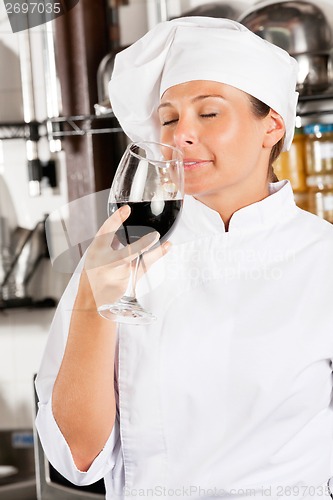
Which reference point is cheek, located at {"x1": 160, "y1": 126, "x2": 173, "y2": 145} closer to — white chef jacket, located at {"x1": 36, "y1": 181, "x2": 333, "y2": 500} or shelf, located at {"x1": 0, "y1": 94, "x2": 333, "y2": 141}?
white chef jacket, located at {"x1": 36, "y1": 181, "x2": 333, "y2": 500}

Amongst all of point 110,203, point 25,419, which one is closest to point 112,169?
point 25,419

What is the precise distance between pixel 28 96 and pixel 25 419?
2.46 feet

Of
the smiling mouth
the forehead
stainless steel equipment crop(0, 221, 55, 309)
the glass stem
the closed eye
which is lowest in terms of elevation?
stainless steel equipment crop(0, 221, 55, 309)

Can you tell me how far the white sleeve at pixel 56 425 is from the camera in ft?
2.01

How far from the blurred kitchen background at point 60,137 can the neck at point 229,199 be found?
74cm

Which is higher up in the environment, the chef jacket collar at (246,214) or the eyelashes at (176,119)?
the eyelashes at (176,119)

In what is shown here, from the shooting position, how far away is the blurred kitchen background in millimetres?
1409

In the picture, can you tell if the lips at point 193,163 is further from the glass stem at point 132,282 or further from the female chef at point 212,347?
the glass stem at point 132,282

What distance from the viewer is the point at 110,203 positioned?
49 centimetres

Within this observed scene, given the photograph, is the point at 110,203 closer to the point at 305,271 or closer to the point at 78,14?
the point at 305,271

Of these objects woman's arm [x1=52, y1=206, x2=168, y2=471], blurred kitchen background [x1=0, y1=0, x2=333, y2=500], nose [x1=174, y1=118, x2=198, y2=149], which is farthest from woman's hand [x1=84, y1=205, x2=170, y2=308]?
blurred kitchen background [x1=0, y1=0, x2=333, y2=500]

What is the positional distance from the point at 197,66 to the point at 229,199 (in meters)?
0.12

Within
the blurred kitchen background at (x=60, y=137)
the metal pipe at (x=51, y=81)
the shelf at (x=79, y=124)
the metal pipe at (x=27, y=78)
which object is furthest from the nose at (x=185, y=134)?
the metal pipe at (x=27, y=78)

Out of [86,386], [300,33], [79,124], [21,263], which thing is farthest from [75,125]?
[86,386]
